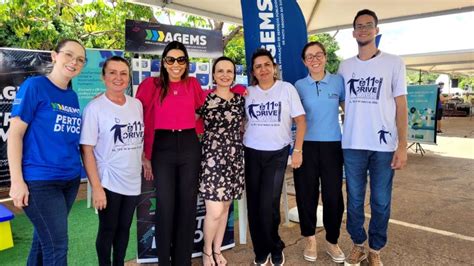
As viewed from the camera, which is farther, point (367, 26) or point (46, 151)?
point (367, 26)

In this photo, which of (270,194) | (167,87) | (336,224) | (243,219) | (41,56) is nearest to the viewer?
(167,87)

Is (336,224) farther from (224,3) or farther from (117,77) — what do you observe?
(224,3)

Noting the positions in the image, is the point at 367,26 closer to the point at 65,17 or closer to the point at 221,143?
the point at 221,143

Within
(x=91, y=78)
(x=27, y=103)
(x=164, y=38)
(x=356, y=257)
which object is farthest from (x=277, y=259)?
(x=91, y=78)

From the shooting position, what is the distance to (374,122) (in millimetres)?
2770

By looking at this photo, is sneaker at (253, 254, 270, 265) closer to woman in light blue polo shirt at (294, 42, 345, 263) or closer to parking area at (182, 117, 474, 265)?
parking area at (182, 117, 474, 265)

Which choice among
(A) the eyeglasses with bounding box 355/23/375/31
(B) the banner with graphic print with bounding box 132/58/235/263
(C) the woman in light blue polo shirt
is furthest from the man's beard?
(B) the banner with graphic print with bounding box 132/58/235/263

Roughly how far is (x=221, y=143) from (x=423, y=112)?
7.76 meters

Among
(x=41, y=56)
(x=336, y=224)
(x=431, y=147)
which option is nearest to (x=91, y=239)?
(x=336, y=224)

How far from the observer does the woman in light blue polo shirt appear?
9.58 feet

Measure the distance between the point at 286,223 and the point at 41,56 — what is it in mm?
4313

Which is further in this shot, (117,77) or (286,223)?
(286,223)

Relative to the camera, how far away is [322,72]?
295 centimetres

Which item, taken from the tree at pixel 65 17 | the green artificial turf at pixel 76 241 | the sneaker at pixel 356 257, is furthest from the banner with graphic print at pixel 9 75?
the sneaker at pixel 356 257
